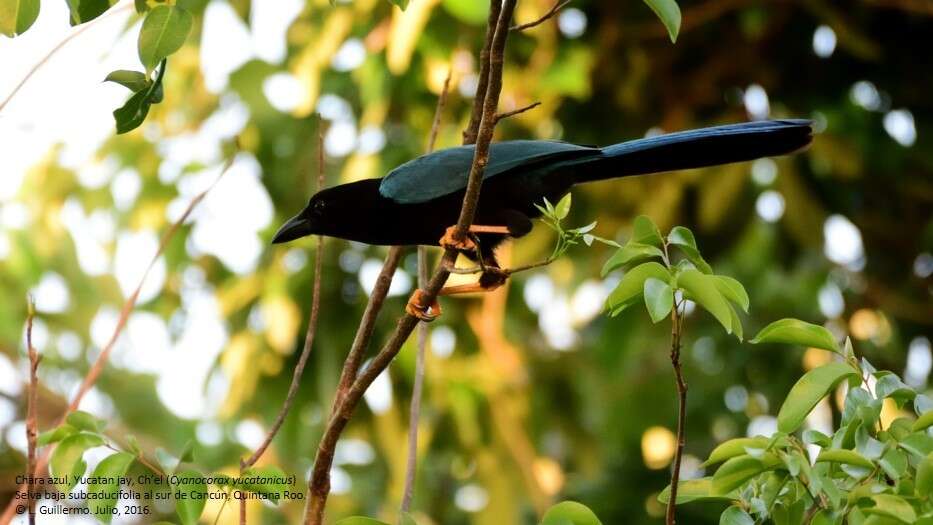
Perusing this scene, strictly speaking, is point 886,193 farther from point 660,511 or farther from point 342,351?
point 342,351

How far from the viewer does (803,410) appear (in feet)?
7.22

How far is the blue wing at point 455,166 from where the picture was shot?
3.95 meters

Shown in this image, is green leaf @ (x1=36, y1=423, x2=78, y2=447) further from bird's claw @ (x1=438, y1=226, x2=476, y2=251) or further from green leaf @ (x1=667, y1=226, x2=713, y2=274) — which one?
green leaf @ (x1=667, y1=226, x2=713, y2=274)

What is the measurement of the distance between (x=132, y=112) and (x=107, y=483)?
2.58 ft

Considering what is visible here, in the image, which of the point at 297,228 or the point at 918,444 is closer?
the point at 918,444

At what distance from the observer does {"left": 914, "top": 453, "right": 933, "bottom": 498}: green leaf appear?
1.97 metres

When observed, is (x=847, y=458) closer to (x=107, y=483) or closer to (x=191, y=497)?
(x=191, y=497)

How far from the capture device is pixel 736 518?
2250 mm

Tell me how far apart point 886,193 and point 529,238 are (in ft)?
8.30

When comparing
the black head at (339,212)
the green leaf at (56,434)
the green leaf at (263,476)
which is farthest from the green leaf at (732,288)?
the black head at (339,212)

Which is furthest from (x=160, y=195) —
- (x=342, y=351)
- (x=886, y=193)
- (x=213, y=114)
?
(x=886, y=193)

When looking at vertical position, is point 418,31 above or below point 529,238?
above

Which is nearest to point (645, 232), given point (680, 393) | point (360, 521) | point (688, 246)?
point (688, 246)

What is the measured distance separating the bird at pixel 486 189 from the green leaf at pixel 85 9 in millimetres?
1686
